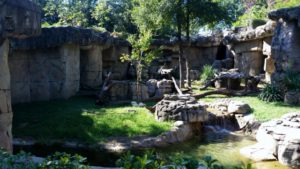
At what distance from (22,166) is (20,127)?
7.96 m

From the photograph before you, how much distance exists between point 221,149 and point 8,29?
6727 millimetres

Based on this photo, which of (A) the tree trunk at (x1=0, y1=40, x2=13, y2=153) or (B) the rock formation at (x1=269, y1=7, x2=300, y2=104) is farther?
(B) the rock formation at (x1=269, y1=7, x2=300, y2=104)

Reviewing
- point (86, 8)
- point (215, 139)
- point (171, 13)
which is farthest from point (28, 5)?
point (86, 8)

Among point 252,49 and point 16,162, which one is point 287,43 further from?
point 16,162

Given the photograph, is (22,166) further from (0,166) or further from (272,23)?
(272,23)

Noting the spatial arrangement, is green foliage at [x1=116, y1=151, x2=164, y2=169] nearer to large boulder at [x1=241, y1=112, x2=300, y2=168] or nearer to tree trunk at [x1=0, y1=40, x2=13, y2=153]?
tree trunk at [x1=0, y1=40, x2=13, y2=153]

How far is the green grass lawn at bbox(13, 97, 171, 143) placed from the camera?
10.6 metres

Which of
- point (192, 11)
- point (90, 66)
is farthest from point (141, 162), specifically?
point (192, 11)

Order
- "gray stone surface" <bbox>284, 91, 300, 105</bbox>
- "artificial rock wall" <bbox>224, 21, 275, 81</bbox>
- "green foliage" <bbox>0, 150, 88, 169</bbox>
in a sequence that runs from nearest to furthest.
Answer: "green foliage" <bbox>0, 150, 88, 169</bbox>
"gray stone surface" <bbox>284, 91, 300, 105</bbox>
"artificial rock wall" <bbox>224, 21, 275, 81</bbox>

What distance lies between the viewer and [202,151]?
1015 cm

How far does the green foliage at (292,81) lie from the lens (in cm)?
1402

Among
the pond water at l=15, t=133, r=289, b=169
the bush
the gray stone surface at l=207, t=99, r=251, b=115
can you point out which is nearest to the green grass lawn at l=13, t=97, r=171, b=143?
the pond water at l=15, t=133, r=289, b=169

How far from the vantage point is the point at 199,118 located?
11867 millimetres

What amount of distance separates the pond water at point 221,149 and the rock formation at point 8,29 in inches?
181
